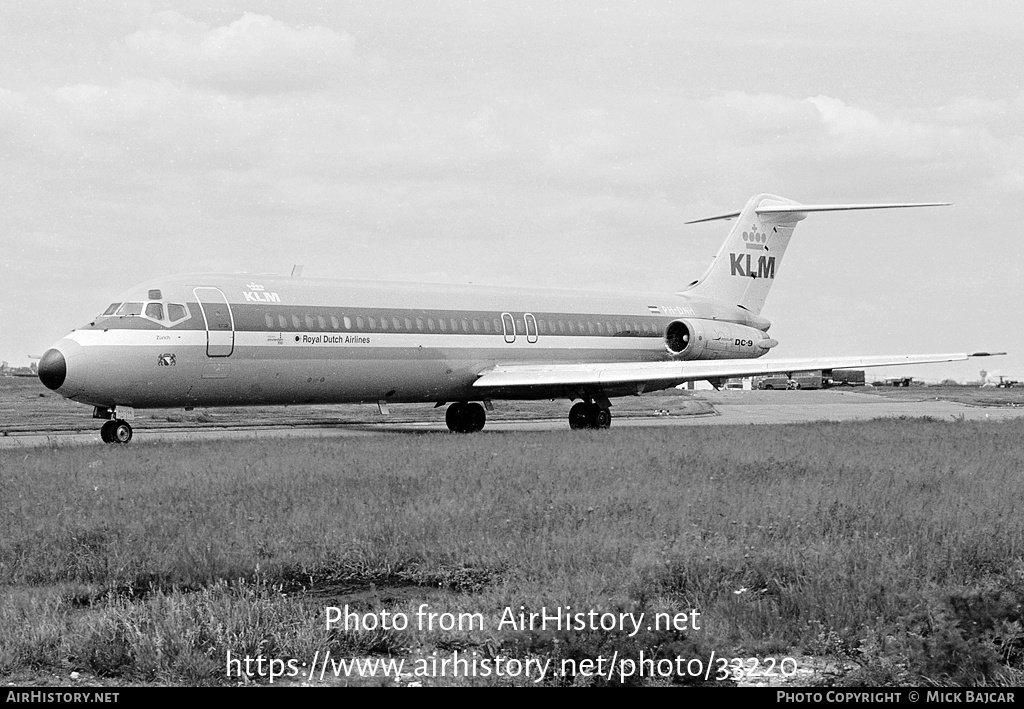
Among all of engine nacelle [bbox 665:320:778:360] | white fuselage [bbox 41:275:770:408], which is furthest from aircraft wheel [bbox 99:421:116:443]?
engine nacelle [bbox 665:320:778:360]

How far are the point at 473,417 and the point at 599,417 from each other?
3.08 m

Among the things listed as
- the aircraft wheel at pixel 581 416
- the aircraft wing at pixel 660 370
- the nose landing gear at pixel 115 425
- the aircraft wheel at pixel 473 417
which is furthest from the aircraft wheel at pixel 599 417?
the nose landing gear at pixel 115 425

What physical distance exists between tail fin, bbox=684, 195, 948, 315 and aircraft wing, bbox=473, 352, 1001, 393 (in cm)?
647

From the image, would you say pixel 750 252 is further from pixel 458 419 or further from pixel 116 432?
pixel 116 432

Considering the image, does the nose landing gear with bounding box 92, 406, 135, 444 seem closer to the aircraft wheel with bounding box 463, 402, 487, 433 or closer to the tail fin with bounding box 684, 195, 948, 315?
the aircraft wheel with bounding box 463, 402, 487, 433

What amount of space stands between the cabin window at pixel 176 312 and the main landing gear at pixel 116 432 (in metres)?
2.09

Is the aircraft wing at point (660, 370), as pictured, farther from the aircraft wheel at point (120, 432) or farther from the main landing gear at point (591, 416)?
the aircraft wheel at point (120, 432)

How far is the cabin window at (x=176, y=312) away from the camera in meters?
20.4

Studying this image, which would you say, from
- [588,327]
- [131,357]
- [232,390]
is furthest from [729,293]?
[131,357]

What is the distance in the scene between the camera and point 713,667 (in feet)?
20.9

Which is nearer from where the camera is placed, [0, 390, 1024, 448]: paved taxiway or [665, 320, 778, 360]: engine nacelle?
[0, 390, 1024, 448]: paved taxiway

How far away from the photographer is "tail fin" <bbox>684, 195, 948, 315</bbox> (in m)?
31.6

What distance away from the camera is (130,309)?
66.5 feet

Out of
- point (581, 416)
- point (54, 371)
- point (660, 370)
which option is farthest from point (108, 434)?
point (660, 370)
